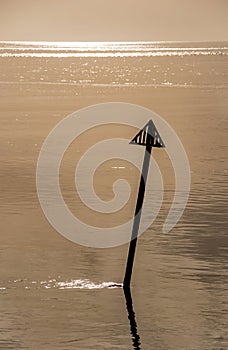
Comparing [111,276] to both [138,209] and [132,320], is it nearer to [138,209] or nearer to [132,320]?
[138,209]

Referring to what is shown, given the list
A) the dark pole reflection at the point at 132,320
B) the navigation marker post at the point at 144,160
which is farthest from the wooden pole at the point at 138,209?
the dark pole reflection at the point at 132,320

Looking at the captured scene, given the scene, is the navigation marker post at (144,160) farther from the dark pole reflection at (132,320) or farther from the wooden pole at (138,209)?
the dark pole reflection at (132,320)

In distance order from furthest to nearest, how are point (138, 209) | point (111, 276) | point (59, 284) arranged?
point (111, 276) < point (59, 284) < point (138, 209)

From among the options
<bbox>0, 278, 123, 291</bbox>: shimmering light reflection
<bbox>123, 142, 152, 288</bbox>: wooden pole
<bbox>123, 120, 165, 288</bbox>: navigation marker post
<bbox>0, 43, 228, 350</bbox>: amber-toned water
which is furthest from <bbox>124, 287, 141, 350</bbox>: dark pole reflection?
<bbox>0, 278, 123, 291</bbox>: shimmering light reflection

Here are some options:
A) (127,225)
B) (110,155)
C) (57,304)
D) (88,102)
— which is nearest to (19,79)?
(88,102)

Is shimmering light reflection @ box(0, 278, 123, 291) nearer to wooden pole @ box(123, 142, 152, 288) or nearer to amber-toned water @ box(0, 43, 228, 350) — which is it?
amber-toned water @ box(0, 43, 228, 350)

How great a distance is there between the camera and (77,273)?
42438 mm

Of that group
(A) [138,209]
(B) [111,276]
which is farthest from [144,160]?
(B) [111,276]

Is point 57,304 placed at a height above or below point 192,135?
below

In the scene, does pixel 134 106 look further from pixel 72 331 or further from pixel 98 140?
pixel 72 331

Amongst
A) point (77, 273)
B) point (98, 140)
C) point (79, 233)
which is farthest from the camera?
point (98, 140)

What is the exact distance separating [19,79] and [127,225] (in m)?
128

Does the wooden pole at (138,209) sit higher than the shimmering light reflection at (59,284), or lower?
higher

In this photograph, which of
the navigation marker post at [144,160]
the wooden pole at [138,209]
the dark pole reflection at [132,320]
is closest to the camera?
the dark pole reflection at [132,320]
